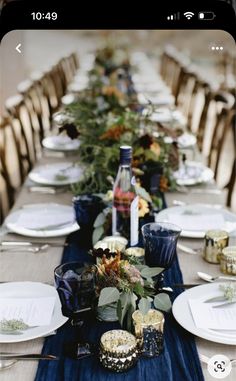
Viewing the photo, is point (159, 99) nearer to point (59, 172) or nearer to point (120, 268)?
point (59, 172)

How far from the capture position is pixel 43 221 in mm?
1376

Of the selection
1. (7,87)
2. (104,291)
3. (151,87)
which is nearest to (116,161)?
(104,291)

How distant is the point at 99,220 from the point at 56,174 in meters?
0.57

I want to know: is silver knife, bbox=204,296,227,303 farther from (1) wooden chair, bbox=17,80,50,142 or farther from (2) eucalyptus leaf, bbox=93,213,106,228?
(1) wooden chair, bbox=17,80,50,142

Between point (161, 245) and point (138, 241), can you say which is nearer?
point (161, 245)

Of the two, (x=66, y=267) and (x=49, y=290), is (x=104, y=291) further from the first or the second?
(x=49, y=290)

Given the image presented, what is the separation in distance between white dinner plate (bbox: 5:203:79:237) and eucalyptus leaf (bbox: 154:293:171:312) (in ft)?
1.42

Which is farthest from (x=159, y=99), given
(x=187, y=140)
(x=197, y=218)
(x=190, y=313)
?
(x=190, y=313)

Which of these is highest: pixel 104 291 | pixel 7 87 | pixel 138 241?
pixel 104 291

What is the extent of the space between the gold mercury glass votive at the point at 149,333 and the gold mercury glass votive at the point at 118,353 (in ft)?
0.06

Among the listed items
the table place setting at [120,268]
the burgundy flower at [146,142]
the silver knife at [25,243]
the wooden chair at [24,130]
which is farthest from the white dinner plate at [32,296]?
the wooden chair at [24,130]
